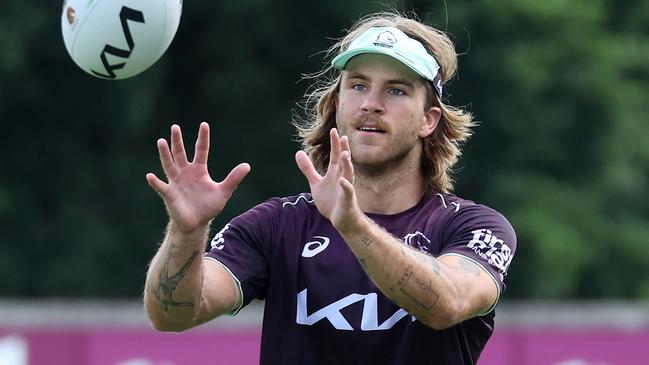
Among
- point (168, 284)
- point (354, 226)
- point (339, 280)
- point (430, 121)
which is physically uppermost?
point (430, 121)

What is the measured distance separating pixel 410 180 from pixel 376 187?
186 millimetres

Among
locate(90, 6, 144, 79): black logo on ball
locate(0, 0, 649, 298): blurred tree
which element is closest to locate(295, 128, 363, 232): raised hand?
locate(90, 6, 144, 79): black logo on ball

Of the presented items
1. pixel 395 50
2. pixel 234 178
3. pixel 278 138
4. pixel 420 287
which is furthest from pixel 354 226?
pixel 278 138

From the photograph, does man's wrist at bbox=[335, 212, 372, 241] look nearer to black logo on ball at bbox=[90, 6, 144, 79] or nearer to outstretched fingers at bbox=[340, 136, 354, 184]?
outstretched fingers at bbox=[340, 136, 354, 184]

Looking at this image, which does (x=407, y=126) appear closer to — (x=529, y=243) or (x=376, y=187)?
(x=376, y=187)

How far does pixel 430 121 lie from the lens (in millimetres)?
5906

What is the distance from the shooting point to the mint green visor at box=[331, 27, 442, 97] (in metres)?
5.59

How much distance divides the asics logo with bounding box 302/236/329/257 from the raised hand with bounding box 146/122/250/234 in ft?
1.62

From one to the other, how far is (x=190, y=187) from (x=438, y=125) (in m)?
1.35

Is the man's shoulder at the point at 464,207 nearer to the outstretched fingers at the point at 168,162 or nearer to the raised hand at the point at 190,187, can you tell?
the raised hand at the point at 190,187

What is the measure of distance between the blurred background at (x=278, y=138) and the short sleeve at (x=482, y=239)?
13.6 m

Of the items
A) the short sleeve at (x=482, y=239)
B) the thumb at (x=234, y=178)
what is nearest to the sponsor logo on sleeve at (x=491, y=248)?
the short sleeve at (x=482, y=239)

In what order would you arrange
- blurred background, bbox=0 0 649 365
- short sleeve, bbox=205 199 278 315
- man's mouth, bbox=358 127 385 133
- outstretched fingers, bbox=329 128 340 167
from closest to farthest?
outstretched fingers, bbox=329 128 340 167
short sleeve, bbox=205 199 278 315
man's mouth, bbox=358 127 385 133
blurred background, bbox=0 0 649 365

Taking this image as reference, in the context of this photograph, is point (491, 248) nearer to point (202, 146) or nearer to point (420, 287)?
point (420, 287)
